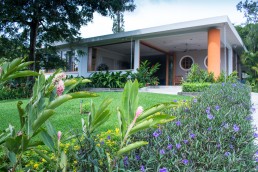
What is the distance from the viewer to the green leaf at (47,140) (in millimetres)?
1330

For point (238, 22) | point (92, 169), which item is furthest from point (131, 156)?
point (238, 22)

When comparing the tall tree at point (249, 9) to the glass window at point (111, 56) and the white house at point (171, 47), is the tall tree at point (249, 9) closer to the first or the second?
the white house at point (171, 47)

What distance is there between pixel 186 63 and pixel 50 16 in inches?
402

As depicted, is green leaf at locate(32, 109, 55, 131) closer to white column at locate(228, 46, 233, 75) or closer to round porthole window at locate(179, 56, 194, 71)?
white column at locate(228, 46, 233, 75)

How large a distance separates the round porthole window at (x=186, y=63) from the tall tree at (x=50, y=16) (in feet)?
20.8

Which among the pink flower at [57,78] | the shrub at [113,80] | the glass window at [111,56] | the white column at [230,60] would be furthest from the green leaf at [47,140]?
the white column at [230,60]

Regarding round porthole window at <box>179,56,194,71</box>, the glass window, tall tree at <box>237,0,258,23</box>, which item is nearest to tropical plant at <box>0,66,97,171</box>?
the glass window

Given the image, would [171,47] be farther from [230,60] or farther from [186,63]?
[230,60]

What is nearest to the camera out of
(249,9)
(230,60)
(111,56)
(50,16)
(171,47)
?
(50,16)

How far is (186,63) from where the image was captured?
60.2 ft

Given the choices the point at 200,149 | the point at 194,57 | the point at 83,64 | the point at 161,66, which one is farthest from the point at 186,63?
the point at 200,149

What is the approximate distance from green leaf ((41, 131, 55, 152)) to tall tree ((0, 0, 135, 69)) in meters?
11.7

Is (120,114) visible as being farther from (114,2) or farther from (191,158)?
(114,2)

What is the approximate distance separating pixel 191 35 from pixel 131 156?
1240 cm
